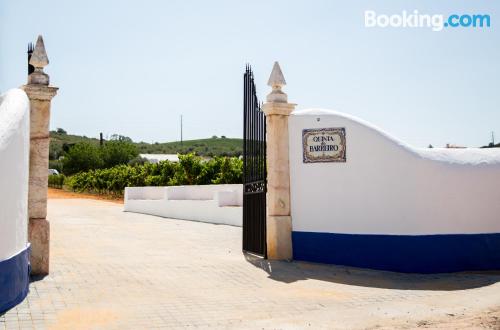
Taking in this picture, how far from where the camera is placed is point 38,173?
8.23m

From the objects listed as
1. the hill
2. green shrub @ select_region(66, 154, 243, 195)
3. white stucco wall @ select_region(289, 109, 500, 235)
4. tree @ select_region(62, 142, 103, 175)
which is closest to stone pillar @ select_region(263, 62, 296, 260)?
white stucco wall @ select_region(289, 109, 500, 235)

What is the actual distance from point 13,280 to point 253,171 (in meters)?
5.96

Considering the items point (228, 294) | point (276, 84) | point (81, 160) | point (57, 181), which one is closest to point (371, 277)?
point (228, 294)

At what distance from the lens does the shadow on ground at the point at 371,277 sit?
348 inches

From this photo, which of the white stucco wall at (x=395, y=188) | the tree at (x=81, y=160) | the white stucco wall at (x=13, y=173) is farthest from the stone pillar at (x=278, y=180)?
the tree at (x=81, y=160)

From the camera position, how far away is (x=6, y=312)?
6.24m

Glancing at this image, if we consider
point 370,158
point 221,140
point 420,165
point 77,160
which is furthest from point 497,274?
point 221,140

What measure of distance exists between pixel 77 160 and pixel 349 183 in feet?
158

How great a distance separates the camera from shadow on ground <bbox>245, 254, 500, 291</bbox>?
29.0 feet

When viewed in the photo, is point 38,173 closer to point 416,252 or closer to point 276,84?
point 276,84

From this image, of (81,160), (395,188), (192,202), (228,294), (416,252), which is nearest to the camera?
(228,294)

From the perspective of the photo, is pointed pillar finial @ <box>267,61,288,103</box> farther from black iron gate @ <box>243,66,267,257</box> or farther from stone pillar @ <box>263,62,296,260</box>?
black iron gate @ <box>243,66,267,257</box>

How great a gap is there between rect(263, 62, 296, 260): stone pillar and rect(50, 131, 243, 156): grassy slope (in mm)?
69880

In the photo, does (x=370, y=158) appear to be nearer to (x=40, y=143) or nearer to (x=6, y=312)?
(x=40, y=143)
